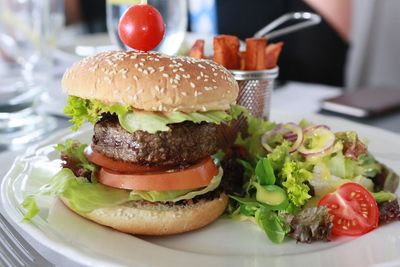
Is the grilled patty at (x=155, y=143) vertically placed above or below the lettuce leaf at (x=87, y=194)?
above

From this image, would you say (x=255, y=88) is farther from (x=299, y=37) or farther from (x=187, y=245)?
(x=299, y=37)

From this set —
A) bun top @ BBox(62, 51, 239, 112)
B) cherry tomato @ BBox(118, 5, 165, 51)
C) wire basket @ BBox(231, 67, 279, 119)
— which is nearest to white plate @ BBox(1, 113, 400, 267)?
bun top @ BBox(62, 51, 239, 112)

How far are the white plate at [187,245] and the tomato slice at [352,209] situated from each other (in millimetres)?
33

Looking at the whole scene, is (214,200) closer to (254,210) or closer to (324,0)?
(254,210)

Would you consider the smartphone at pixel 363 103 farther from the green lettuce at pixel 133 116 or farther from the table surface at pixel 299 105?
the green lettuce at pixel 133 116

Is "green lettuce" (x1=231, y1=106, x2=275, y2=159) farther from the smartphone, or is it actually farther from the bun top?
the smartphone

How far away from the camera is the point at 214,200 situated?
194 centimetres

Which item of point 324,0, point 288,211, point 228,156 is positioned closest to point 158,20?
point 228,156

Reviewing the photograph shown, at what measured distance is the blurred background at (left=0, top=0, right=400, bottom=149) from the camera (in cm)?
321

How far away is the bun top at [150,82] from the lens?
5.75 ft

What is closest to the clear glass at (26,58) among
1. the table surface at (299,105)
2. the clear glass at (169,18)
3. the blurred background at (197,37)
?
the blurred background at (197,37)

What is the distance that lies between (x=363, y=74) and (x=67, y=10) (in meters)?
3.09

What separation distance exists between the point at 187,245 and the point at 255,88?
3.14 ft

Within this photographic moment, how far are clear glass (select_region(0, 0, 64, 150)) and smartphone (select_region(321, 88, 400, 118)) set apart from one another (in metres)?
1.60
